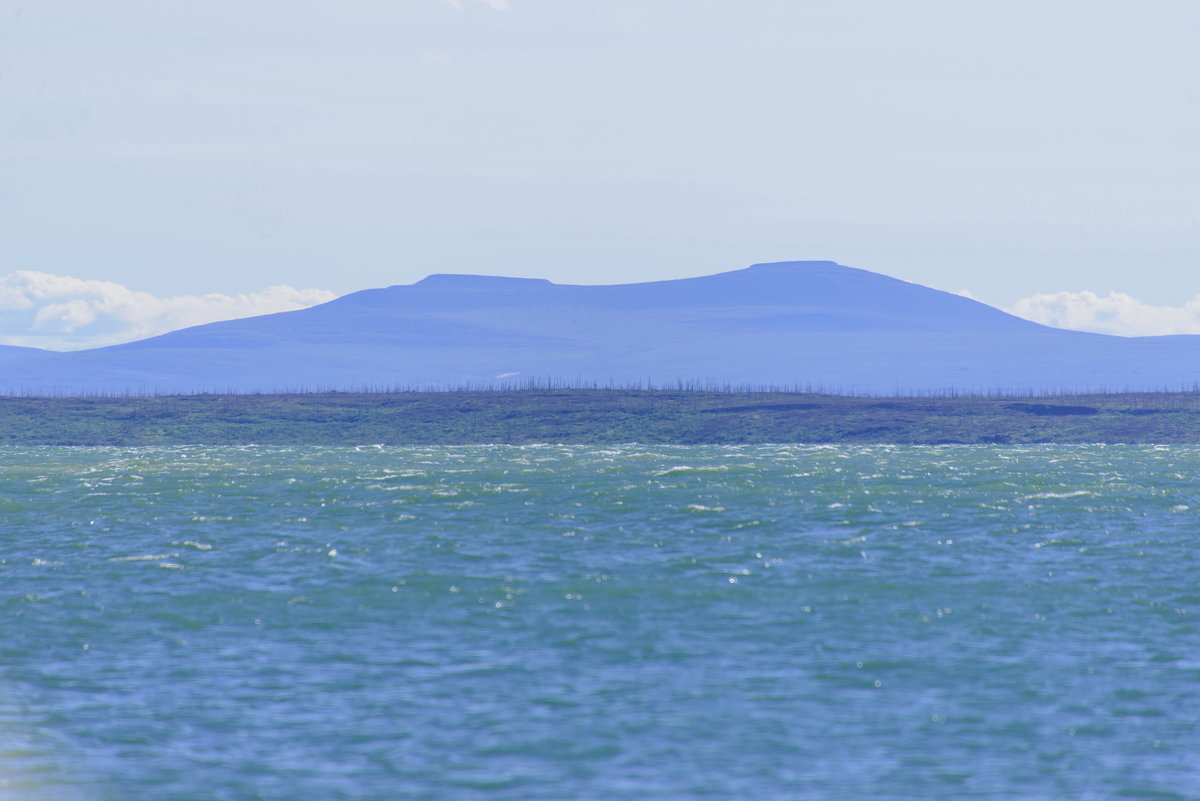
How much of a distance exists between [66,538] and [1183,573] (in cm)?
4725

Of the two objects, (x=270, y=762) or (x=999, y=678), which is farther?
(x=999, y=678)

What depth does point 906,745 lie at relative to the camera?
100 ft

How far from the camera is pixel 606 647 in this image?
40.5 metres

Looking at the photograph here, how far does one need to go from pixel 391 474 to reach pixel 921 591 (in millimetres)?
56806

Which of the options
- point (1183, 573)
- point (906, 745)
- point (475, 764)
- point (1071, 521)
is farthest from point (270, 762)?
point (1071, 521)

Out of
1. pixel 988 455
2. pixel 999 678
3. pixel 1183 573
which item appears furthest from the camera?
pixel 988 455

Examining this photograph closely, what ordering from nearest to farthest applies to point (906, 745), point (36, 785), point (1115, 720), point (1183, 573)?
point (36, 785) < point (906, 745) < point (1115, 720) < point (1183, 573)

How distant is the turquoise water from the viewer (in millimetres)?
29156

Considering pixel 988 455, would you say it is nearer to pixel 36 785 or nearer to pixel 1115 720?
pixel 1115 720

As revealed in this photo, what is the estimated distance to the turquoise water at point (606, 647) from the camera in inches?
1148

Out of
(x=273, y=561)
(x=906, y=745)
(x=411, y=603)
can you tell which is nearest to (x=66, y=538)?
Result: (x=273, y=561)

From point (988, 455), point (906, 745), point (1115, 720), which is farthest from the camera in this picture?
point (988, 455)

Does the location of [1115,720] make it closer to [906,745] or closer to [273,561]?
[906,745]

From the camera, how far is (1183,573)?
53.4 m
